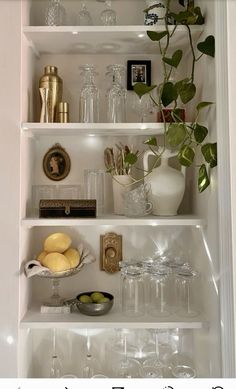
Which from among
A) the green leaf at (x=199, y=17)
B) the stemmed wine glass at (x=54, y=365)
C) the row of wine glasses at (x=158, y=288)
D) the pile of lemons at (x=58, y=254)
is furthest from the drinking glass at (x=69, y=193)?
the green leaf at (x=199, y=17)

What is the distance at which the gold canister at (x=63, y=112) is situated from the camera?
1.62m

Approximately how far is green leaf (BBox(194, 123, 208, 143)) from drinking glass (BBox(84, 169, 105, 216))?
0.50 m

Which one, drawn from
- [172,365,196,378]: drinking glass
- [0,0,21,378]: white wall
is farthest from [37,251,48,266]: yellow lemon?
[172,365,196,378]: drinking glass

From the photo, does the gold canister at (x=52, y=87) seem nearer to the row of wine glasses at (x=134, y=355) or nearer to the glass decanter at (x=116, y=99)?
the glass decanter at (x=116, y=99)

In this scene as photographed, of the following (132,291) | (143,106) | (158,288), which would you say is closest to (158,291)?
(158,288)

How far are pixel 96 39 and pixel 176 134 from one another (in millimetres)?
567

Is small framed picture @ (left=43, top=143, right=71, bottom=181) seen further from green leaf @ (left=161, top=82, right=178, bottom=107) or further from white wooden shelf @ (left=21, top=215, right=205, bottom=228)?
green leaf @ (left=161, top=82, right=178, bottom=107)

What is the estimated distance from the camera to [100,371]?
1.73m

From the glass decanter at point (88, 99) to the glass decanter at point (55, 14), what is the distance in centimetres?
23

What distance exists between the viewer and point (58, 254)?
156cm

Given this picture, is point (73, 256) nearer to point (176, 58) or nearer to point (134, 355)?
point (134, 355)
